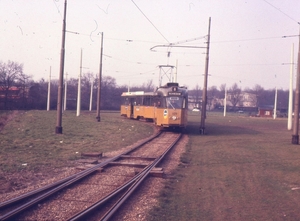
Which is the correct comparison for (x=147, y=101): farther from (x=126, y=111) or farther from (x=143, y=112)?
(x=126, y=111)

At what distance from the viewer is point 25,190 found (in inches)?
372

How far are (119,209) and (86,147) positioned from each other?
11023 mm

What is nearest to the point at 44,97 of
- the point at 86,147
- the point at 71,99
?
the point at 71,99

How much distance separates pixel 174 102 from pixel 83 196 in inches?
849

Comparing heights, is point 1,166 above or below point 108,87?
below

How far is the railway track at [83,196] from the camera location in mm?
7484

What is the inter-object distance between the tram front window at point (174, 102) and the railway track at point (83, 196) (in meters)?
16.8

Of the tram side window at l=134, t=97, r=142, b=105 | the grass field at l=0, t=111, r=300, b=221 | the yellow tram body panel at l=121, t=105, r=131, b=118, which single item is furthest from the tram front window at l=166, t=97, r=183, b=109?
the yellow tram body panel at l=121, t=105, r=131, b=118

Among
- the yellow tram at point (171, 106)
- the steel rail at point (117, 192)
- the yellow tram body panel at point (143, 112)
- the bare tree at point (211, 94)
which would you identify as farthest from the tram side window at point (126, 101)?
the bare tree at point (211, 94)

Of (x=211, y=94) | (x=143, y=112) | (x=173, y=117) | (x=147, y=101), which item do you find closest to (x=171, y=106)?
(x=173, y=117)

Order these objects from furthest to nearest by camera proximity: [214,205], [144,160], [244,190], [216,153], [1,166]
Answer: [216,153] < [144,160] < [1,166] < [244,190] < [214,205]

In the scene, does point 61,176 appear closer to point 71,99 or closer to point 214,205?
point 214,205

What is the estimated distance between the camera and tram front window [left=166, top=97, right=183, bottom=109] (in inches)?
1194

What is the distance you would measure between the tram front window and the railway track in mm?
16791
